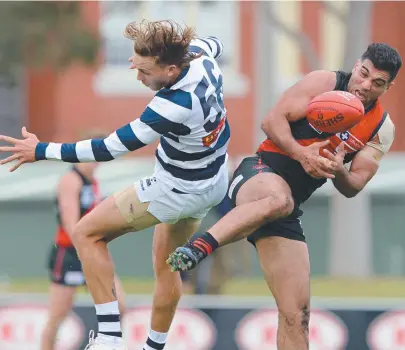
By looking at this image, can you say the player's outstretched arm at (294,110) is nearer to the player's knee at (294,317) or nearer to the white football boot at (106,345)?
the player's knee at (294,317)

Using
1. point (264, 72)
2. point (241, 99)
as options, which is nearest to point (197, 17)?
point (241, 99)

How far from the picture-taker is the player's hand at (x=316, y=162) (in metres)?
7.45

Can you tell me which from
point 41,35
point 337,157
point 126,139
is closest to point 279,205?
point 337,157

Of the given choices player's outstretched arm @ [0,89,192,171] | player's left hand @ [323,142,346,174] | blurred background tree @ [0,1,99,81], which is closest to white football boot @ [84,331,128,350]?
player's outstretched arm @ [0,89,192,171]

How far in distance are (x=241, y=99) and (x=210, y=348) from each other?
1574 cm

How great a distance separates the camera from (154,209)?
769 centimetres

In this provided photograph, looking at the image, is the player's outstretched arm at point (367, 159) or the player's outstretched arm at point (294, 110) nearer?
the player's outstretched arm at point (294, 110)

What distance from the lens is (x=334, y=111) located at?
7.34 meters

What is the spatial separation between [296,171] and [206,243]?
33.6 inches

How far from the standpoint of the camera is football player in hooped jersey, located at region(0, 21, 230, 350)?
7.34m

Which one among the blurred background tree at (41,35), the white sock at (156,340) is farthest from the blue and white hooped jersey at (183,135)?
the blurred background tree at (41,35)

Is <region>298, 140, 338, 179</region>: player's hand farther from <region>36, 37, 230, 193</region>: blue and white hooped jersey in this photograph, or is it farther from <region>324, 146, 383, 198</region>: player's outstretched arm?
<region>36, 37, 230, 193</region>: blue and white hooped jersey

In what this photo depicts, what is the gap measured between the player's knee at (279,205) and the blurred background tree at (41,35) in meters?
20.9

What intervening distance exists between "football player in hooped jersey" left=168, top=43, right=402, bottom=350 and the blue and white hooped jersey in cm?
29
